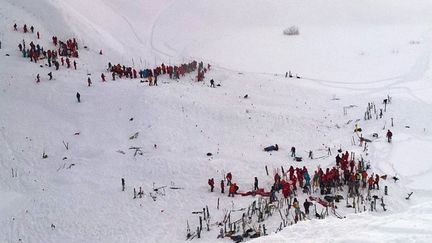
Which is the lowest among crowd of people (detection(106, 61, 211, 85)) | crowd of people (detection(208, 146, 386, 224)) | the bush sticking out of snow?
crowd of people (detection(208, 146, 386, 224))

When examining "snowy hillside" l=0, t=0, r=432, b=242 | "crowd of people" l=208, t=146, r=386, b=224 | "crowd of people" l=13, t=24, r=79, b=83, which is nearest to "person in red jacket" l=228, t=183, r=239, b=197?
"crowd of people" l=208, t=146, r=386, b=224

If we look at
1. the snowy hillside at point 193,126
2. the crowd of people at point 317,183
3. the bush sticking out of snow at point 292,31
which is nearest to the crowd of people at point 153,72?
the snowy hillside at point 193,126

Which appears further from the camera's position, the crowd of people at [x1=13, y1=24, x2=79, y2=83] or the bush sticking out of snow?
the bush sticking out of snow

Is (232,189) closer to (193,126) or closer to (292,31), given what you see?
(193,126)

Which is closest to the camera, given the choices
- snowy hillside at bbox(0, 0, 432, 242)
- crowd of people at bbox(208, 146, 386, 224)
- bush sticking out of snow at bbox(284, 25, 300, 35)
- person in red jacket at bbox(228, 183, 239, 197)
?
snowy hillside at bbox(0, 0, 432, 242)

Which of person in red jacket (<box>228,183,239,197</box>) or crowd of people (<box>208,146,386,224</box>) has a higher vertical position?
crowd of people (<box>208,146,386,224</box>)

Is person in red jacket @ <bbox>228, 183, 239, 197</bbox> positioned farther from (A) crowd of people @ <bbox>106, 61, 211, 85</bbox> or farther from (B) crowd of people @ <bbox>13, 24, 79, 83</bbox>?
(B) crowd of people @ <bbox>13, 24, 79, 83</bbox>

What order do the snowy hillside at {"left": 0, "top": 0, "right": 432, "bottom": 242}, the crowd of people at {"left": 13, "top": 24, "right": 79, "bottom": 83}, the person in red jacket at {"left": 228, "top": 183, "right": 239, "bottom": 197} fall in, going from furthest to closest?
the crowd of people at {"left": 13, "top": 24, "right": 79, "bottom": 83}, the person in red jacket at {"left": 228, "top": 183, "right": 239, "bottom": 197}, the snowy hillside at {"left": 0, "top": 0, "right": 432, "bottom": 242}

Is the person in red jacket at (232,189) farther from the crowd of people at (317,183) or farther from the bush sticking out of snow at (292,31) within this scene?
the bush sticking out of snow at (292,31)
